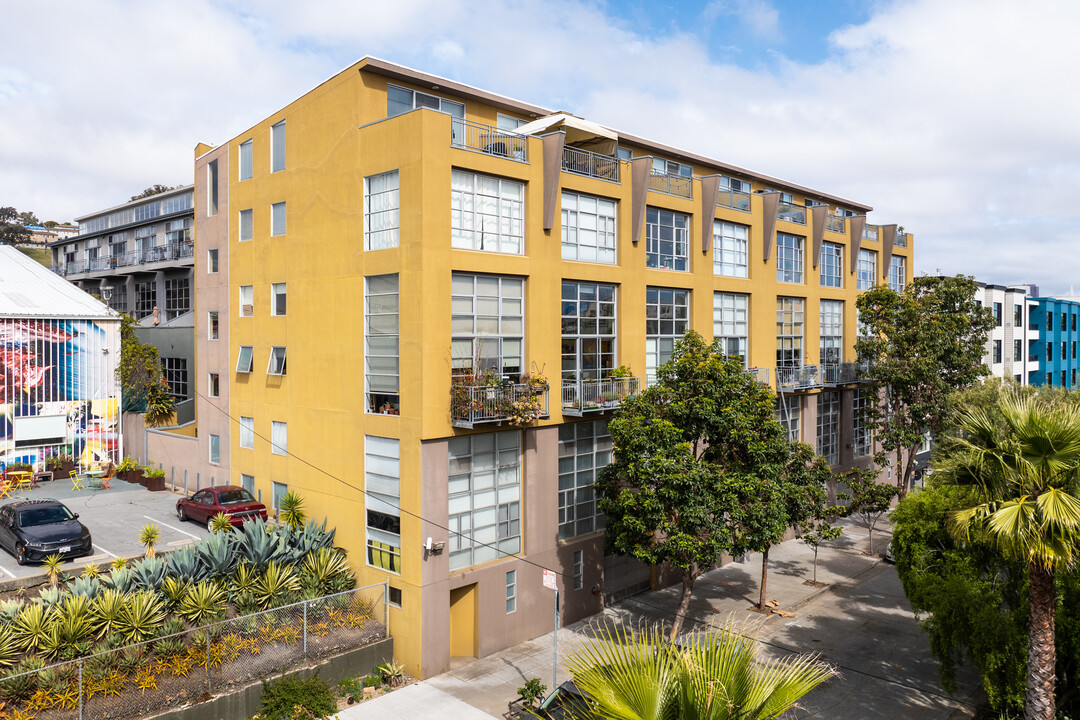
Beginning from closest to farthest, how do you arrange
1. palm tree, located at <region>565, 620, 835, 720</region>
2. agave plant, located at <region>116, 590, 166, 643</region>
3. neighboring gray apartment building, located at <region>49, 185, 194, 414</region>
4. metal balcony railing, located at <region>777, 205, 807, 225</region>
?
1. palm tree, located at <region>565, 620, 835, 720</region>
2. agave plant, located at <region>116, 590, 166, 643</region>
3. metal balcony railing, located at <region>777, 205, 807, 225</region>
4. neighboring gray apartment building, located at <region>49, 185, 194, 414</region>

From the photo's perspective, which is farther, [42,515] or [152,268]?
[152,268]

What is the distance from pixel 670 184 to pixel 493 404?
11.8 metres

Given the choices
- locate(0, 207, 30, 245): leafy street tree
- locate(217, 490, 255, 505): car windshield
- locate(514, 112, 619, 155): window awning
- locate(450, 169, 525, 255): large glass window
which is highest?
locate(0, 207, 30, 245): leafy street tree

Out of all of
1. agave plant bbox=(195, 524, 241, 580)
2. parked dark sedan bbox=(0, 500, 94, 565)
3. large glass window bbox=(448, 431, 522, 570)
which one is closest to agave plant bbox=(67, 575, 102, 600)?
agave plant bbox=(195, 524, 241, 580)

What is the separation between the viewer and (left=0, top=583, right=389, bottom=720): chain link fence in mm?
14383

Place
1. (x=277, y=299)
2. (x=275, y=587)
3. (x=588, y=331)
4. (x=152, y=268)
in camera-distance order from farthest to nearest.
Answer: (x=152, y=268)
(x=277, y=299)
(x=588, y=331)
(x=275, y=587)

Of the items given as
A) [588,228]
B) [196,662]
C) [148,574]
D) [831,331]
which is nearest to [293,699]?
[196,662]

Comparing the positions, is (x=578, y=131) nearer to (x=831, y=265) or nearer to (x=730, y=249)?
(x=730, y=249)

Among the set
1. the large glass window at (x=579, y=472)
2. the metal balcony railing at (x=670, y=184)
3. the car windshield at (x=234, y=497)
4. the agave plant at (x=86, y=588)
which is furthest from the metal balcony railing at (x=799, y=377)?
the agave plant at (x=86, y=588)

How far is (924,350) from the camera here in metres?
31.0

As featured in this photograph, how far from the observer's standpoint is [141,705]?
14.9 m

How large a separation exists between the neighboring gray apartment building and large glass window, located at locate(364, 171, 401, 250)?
62.2 ft

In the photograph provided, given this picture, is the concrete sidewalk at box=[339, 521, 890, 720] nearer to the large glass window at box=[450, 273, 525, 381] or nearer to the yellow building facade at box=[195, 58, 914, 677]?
the yellow building facade at box=[195, 58, 914, 677]

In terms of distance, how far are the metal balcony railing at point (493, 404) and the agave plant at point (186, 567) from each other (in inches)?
291
